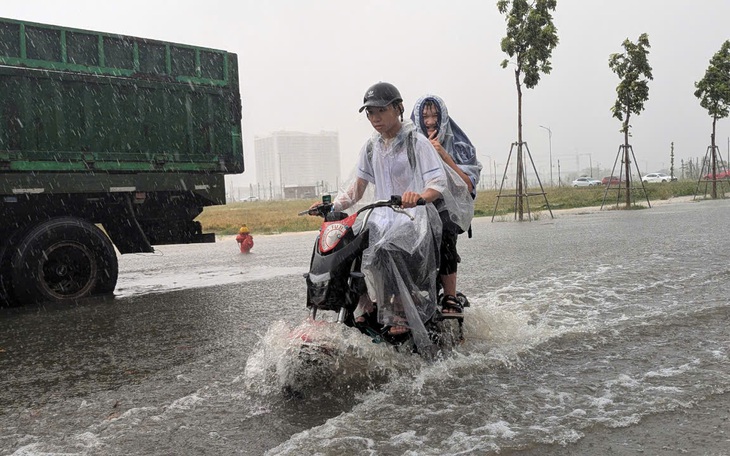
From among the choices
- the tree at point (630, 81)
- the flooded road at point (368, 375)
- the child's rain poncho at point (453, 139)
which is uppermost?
the tree at point (630, 81)

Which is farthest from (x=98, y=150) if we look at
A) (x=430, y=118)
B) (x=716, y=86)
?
(x=716, y=86)

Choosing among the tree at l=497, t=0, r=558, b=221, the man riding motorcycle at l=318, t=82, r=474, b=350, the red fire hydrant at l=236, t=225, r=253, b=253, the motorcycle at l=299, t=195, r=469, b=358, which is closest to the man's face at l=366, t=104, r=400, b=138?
the man riding motorcycle at l=318, t=82, r=474, b=350

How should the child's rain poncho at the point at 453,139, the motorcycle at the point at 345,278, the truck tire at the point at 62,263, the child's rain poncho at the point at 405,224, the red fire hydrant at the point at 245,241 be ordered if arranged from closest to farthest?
the motorcycle at the point at 345,278
the child's rain poncho at the point at 405,224
the child's rain poncho at the point at 453,139
the truck tire at the point at 62,263
the red fire hydrant at the point at 245,241

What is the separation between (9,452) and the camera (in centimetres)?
315

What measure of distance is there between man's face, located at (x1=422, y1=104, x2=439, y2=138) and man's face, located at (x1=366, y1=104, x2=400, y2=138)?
75 cm

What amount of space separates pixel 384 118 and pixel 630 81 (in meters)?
25.0

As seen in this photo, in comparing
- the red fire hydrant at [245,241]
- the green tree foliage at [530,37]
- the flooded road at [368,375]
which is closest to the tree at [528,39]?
the green tree foliage at [530,37]

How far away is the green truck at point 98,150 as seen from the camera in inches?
307

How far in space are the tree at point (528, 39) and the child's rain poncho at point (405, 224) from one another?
57.3 feet

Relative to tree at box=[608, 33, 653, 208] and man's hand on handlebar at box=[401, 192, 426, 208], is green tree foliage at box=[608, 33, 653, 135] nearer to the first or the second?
tree at box=[608, 33, 653, 208]

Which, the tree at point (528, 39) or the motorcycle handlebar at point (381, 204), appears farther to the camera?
the tree at point (528, 39)

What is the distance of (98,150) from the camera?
27.6ft

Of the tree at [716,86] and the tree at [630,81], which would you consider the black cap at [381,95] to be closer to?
the tree at [630,81]

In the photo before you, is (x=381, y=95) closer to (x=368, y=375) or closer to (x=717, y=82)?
(x=368, y=375)
